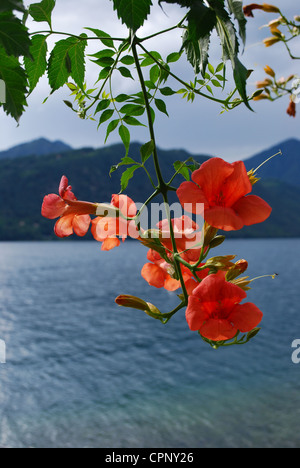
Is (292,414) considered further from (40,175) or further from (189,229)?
(40,175)

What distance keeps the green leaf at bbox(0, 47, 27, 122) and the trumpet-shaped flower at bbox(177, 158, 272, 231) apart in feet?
0.56

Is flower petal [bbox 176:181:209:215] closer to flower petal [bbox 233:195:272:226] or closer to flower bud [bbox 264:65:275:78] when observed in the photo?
flower petal [bbox 233:195:272:226]

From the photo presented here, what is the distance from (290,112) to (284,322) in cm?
3470

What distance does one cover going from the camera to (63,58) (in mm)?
585

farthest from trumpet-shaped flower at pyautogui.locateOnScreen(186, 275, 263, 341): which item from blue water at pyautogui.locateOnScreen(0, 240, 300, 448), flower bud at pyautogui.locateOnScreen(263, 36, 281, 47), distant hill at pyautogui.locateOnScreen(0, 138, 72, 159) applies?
distant hill at pyautogui.locateOnScreen(0, 138, 72, 159)

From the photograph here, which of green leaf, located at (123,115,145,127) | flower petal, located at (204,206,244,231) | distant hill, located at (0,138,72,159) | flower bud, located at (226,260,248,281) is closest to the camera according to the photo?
flower petal, located at (204,206,244,231)

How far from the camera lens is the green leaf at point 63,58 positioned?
0.58 m

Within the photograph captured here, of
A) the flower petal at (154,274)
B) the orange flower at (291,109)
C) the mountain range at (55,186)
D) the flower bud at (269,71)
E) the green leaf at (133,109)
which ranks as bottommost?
the flower petal at (154,274)

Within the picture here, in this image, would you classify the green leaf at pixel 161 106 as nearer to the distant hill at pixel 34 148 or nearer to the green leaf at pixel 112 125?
the green leaf at pixel 112 125

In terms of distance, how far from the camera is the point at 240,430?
66.8 ft

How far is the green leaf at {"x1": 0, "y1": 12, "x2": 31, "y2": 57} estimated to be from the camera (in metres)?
0.37

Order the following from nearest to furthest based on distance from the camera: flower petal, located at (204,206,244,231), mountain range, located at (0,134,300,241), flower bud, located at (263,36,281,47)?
flower petal, located at (204,206,244,231) < flower bud, located at (263,36,281,47) < mountain range, located at (0,134,300,241)

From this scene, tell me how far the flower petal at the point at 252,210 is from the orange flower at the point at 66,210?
219mm

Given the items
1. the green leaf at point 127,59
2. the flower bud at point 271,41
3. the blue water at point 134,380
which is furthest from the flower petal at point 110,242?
the blue water at point 134,380
